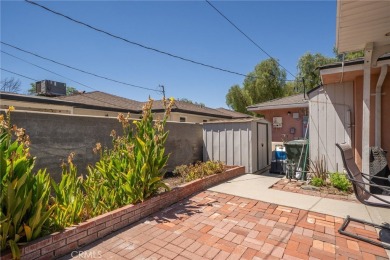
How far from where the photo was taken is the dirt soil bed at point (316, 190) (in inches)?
184

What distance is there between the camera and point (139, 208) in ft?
12.0

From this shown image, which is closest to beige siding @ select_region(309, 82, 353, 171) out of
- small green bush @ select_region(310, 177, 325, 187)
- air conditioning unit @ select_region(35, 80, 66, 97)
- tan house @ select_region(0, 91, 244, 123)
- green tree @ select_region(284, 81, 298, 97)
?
small green bush @ select_region(310, 177, 325, 187)

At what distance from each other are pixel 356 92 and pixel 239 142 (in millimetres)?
3478

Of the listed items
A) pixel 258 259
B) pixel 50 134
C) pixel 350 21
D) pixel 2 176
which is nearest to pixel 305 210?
pixel 258 259

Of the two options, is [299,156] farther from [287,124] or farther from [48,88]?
[48,88]

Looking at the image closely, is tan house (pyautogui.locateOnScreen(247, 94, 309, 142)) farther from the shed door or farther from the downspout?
the downspout

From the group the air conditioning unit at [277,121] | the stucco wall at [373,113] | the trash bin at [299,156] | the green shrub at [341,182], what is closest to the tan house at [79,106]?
the air conditioning unit at [277,121]

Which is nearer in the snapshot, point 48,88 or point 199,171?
point 199,171

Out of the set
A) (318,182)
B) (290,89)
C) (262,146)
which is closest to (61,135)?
(318,182)

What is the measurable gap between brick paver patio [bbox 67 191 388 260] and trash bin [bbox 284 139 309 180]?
2.64 m

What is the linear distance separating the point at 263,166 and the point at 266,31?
6183mm

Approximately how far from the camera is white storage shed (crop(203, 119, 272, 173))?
7090 mm

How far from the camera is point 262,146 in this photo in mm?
7855

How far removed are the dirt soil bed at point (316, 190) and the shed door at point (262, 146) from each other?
1.62 metres
